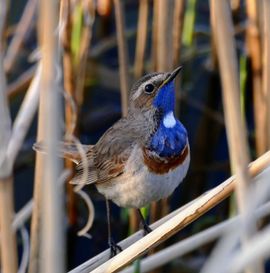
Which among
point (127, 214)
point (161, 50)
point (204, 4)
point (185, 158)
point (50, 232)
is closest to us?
point (50, 232)

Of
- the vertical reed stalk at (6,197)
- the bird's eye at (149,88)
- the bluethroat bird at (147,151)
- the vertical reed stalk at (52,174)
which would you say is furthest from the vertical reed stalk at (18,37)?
the vertical reed stalk at (52,174)

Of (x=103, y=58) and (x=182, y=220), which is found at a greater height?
(x=103, y=58)

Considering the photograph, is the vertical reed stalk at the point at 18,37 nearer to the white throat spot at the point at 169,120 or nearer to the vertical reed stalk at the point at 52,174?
the white throat spot at the point at 169,120

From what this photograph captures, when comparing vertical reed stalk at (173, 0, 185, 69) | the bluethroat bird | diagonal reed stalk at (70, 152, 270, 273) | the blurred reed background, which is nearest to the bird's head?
the bluethroat bird

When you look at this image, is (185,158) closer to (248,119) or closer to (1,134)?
(1,134)

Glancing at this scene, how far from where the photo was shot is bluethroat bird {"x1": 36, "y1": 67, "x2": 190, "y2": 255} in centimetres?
334

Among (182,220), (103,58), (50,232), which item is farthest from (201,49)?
(50,232)

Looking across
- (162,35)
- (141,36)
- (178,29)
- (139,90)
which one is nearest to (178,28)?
(178,29)

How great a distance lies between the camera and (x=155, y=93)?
11.3 feet

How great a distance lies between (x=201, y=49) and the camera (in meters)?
5.71

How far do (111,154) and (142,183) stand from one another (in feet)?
1.00

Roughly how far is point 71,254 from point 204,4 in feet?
7.67

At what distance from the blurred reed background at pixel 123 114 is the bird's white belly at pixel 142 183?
0.18 metres

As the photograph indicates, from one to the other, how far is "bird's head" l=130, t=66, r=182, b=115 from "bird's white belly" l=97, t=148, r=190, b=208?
0.22m
